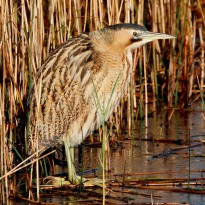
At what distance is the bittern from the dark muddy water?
43 centimetres

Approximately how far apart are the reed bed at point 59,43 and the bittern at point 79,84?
7.3 inches

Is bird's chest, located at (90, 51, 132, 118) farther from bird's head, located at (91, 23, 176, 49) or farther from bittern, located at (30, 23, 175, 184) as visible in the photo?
bird's head, located at (91, 23, 176, 49)

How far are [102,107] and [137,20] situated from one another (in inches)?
69.0

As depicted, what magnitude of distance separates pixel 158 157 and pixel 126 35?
1.12 meters

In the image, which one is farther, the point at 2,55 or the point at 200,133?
the point at 200,133

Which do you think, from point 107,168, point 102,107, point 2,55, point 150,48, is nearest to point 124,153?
point 107,168

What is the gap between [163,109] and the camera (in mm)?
7332

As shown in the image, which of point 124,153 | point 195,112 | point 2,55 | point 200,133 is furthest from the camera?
point 195,112

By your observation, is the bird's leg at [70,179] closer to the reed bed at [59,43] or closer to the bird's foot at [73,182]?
the bird's foot at [73,182]

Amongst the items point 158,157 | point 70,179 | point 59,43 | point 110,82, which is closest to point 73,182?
point 70,179

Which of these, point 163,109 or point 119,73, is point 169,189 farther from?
point 163,109

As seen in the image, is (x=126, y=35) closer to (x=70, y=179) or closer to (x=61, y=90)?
(x=61, y=90)

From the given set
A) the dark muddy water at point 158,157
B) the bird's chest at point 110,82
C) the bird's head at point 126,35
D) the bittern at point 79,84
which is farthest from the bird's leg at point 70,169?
the bird's head at point 126,35

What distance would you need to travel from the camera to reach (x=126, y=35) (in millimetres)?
5219
